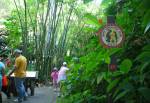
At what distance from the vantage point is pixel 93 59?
124 inches

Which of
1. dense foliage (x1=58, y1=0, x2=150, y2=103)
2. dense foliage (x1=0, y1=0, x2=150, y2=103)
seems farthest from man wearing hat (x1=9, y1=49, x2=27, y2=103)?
dense foliage (x1=58, y1=0, x2=150, y2=103)

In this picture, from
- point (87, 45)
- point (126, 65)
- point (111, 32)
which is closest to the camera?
point (126, 65)

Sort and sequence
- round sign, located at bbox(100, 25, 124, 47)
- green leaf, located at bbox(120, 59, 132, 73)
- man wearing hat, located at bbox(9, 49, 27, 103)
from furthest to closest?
man wearing hat, located at bbox(9, 49, 27, 103) < round sign, located at bbox(100, 25, 124, 47) < green leaf, located at bbox(120, 59, 132, 73)

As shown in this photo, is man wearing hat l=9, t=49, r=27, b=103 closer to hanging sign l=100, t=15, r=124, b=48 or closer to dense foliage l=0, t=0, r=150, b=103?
dense foliage l=0, t=0, r=150, b=103

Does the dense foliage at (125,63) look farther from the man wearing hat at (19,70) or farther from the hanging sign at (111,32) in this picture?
the man wearing hat at (19,70)

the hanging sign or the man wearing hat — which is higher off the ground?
the hanging sign

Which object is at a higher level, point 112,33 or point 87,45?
point 112,33

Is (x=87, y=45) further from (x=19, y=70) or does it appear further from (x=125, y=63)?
(x=19, y=70)

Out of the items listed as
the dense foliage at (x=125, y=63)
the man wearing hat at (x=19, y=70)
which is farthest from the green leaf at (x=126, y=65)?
the man wearing hat at (x=19, y=70)

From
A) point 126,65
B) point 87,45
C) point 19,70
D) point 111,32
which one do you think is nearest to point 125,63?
point 126,65

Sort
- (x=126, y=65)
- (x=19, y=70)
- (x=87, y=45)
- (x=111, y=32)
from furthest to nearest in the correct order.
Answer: (x=19, y=70)
(x=87, y=45)
(x=111, y=32)
(x=126, y=65)

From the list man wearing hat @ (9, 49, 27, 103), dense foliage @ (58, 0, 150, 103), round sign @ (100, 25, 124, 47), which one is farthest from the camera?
man wearing hat @ (9, 49, 27, 103)

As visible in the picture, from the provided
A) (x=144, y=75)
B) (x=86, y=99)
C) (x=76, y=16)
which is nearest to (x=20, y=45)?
(x=76, y=16)

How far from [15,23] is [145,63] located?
24.3 metres
